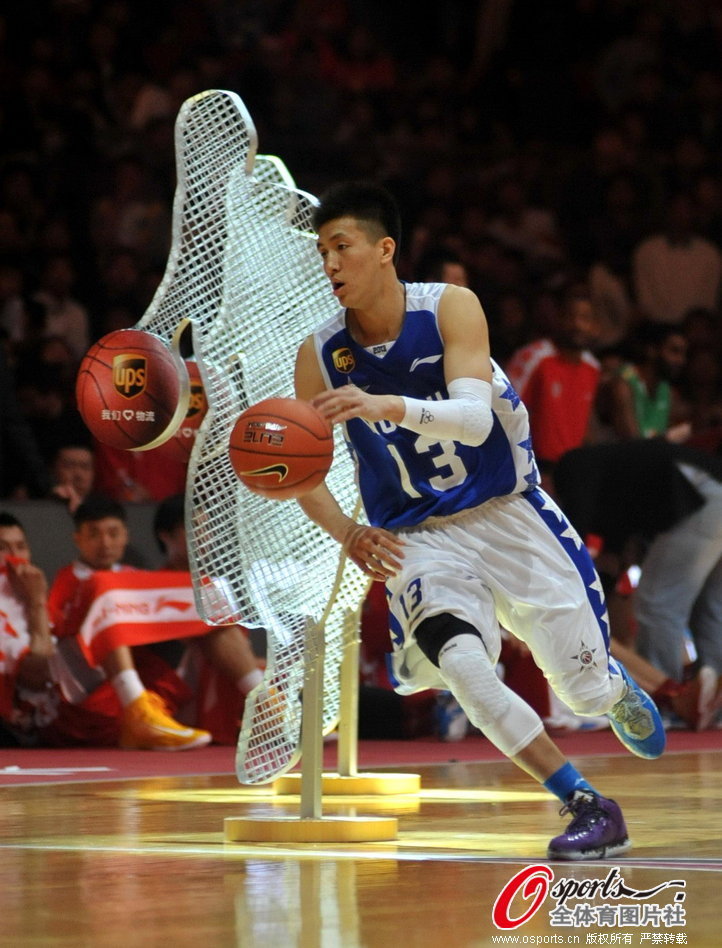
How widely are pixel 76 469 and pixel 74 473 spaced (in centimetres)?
3

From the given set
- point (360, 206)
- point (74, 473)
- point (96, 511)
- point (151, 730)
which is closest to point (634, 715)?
point (360, 206)

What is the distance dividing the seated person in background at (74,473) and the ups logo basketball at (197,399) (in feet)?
11.4

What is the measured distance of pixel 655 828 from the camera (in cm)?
521

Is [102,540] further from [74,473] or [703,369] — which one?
[703,369]

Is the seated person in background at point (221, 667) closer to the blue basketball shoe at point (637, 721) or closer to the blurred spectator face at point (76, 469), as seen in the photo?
the blurred spectator face at point (76, 469)

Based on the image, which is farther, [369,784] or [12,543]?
[12,543]

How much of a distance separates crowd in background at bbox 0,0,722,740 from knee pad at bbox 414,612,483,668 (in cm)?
510

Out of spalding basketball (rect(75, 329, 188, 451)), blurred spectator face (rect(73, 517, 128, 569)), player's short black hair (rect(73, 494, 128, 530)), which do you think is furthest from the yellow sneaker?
spalding basketball (rect(75, 329, 188, 451))

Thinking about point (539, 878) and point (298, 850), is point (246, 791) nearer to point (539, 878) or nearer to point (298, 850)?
point (298, 850)

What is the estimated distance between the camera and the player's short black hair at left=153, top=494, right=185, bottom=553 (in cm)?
938

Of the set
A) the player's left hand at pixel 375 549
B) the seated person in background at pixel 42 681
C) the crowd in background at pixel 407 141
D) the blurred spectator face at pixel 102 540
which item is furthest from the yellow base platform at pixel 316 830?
the crowd in background at pixel 407 141

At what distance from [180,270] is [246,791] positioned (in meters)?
1.98

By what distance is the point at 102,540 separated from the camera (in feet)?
29.5

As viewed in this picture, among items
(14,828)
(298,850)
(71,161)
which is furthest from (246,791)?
(71,161)
